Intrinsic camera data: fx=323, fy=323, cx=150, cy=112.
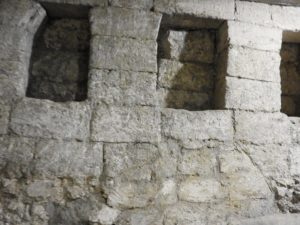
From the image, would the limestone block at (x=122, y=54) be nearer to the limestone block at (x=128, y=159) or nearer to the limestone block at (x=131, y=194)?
the limestone block at (x=128, y=159)

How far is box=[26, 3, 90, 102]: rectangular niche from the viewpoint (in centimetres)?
292

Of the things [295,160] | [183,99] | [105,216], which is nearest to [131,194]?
[105,216]

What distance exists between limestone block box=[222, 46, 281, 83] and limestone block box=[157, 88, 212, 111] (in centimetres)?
39

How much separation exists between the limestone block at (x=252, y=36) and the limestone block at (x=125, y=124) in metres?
1.04

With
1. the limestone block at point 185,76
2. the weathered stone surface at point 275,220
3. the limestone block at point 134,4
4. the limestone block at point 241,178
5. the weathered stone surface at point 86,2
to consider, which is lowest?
the weathered stone surface at point 275,220

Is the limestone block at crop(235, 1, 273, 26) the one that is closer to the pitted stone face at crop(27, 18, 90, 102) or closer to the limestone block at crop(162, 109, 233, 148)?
the limestone block at crop(162, 109, 233, 148)

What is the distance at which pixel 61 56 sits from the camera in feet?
9.91

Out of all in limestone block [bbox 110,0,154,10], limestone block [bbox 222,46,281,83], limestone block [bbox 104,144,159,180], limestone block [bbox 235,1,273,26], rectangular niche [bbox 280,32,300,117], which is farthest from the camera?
rectangular niche [bbox 280,32,300,117]

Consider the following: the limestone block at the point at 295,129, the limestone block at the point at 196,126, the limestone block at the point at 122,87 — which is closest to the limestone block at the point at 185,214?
the limestone block at the point at 196,126

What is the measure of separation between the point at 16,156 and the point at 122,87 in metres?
1.00

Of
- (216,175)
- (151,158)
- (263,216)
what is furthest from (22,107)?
(263,216)

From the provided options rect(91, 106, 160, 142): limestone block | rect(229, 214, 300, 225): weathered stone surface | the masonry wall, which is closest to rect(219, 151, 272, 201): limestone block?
the masonry wall

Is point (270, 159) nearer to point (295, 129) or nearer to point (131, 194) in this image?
point (295, 129)

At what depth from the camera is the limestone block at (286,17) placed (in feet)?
10.3
